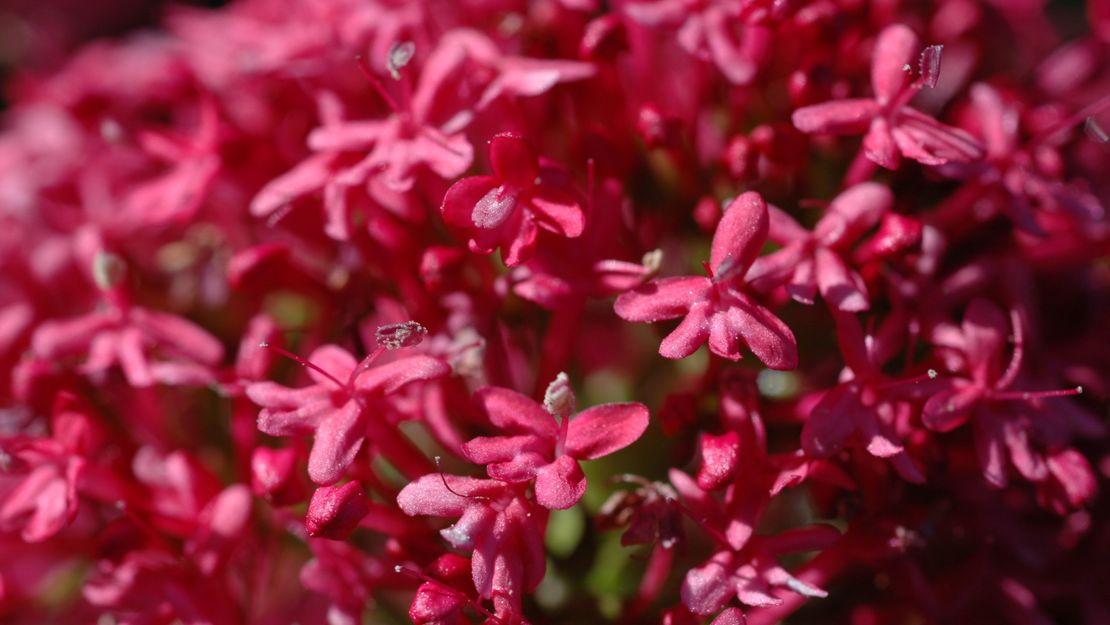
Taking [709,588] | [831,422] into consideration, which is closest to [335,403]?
[709,588]

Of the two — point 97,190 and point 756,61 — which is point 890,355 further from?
point 97,190

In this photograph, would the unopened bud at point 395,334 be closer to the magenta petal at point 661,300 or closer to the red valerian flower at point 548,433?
the red valerian flower at point 548,433

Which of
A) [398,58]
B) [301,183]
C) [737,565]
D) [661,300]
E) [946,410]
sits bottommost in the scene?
[737,565]

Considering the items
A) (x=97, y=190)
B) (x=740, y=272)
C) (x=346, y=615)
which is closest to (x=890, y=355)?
(x=740, y=272)

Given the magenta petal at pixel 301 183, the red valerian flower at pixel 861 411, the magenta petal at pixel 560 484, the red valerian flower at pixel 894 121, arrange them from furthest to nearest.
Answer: the magenta petal at pixel 301 183 → the red valerian flower at pixel 894 121 → the red valerian flower at pixel 861 411 → the magenta petal at pixel 560 484

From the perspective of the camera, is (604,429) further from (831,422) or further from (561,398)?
(831,422)

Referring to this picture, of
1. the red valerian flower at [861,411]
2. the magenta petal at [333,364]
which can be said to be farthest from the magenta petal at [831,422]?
the magenta petal at [333,364]
